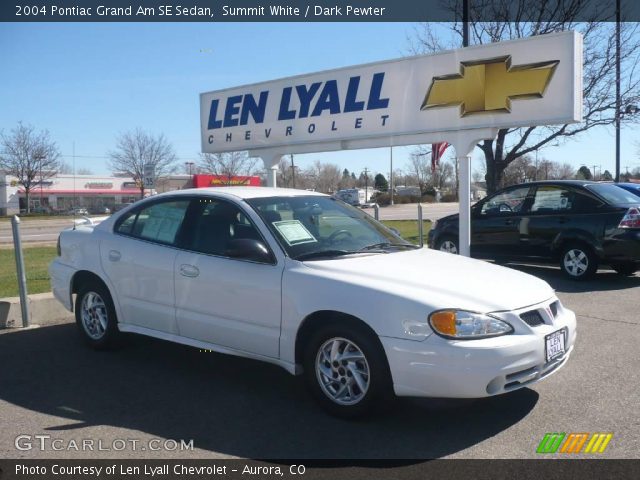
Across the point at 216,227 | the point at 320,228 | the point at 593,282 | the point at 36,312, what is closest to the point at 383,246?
the point at 320,228

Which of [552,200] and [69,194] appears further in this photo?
[69,194]

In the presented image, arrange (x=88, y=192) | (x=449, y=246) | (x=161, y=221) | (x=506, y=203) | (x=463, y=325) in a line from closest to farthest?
1. (x=463, y=325)
2. (x=161, y=221)
3. (x=506, y=203)
4. (x=449, y=246)
5. (x=88, y=192)

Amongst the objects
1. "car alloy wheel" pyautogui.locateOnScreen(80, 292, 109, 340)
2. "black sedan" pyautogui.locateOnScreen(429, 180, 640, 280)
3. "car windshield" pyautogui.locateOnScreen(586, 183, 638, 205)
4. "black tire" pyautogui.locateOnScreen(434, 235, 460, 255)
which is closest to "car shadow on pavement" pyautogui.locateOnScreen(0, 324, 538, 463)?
"car alloy wheel" pyautogui.locateOnScreen(80, 292, 109, 340)

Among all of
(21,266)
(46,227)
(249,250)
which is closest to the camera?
(249,250)

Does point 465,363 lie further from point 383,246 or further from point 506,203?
point 506,203

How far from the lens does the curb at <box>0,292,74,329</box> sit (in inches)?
285

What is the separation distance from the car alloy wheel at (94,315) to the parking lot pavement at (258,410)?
213mm

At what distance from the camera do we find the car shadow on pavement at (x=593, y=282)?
374 inches

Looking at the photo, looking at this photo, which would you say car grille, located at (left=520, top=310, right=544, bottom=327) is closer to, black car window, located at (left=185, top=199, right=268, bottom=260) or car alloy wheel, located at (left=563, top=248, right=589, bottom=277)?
black car window, located at (left=185, top=199, right=268, bottom=260)

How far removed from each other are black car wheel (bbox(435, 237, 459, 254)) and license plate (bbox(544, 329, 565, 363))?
7.43m

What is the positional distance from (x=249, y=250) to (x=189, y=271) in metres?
0.76

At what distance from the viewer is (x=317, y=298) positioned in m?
4.38

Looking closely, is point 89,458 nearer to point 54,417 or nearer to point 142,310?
point 54,417

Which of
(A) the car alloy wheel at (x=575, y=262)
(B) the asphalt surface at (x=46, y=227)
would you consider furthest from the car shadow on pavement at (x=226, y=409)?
(B) the asphalt surface at (x=46, y=227)
